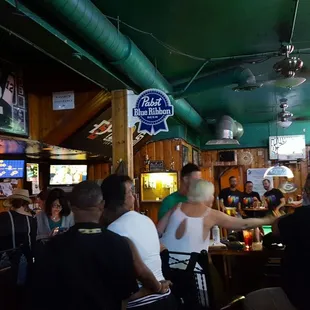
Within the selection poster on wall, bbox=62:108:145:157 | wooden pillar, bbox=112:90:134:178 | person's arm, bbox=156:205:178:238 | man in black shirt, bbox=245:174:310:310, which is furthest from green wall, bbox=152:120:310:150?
man in black shirt, bbox=245:174:310:310

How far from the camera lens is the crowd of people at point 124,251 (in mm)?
1859

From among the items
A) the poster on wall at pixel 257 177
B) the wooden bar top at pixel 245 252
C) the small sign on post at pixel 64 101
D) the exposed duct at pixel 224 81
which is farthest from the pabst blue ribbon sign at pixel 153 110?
the poster on wall at pixel 257 177

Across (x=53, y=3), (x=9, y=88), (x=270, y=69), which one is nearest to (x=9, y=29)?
(x=53, y=3)

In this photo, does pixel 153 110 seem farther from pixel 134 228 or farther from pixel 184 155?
pixel 184 155

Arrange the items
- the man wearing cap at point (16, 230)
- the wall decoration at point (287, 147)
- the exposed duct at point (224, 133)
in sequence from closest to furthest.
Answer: the man wearing cap at point (16, 230)
the exposed duct at point (224, 133)
the wall decoration at point (287, 147)

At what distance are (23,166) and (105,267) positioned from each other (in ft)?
18.7

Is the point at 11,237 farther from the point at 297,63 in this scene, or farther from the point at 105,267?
the point at 297,63

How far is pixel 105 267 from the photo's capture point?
6.26 ft

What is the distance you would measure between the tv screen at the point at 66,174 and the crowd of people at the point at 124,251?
18.1ft

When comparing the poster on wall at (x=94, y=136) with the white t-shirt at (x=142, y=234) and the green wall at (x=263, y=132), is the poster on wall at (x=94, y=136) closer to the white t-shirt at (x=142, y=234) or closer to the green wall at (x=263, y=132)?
the white t-shirt at (x=142, y=234)

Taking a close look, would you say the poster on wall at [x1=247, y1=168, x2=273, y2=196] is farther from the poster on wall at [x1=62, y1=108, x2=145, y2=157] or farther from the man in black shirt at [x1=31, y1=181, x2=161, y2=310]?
the man in black shirt at [x1=31, y1=181, x2=161, y2=310]

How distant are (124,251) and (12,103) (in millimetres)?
3431

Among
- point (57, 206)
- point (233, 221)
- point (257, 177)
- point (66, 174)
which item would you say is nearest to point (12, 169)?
point (66, 174)

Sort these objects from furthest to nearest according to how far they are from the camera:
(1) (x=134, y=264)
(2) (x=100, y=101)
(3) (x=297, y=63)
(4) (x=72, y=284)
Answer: (2) (x=100, y=101), (3) (x=297, y=63), (1) (x=134, y=264), (4) (x=72, y=284)
